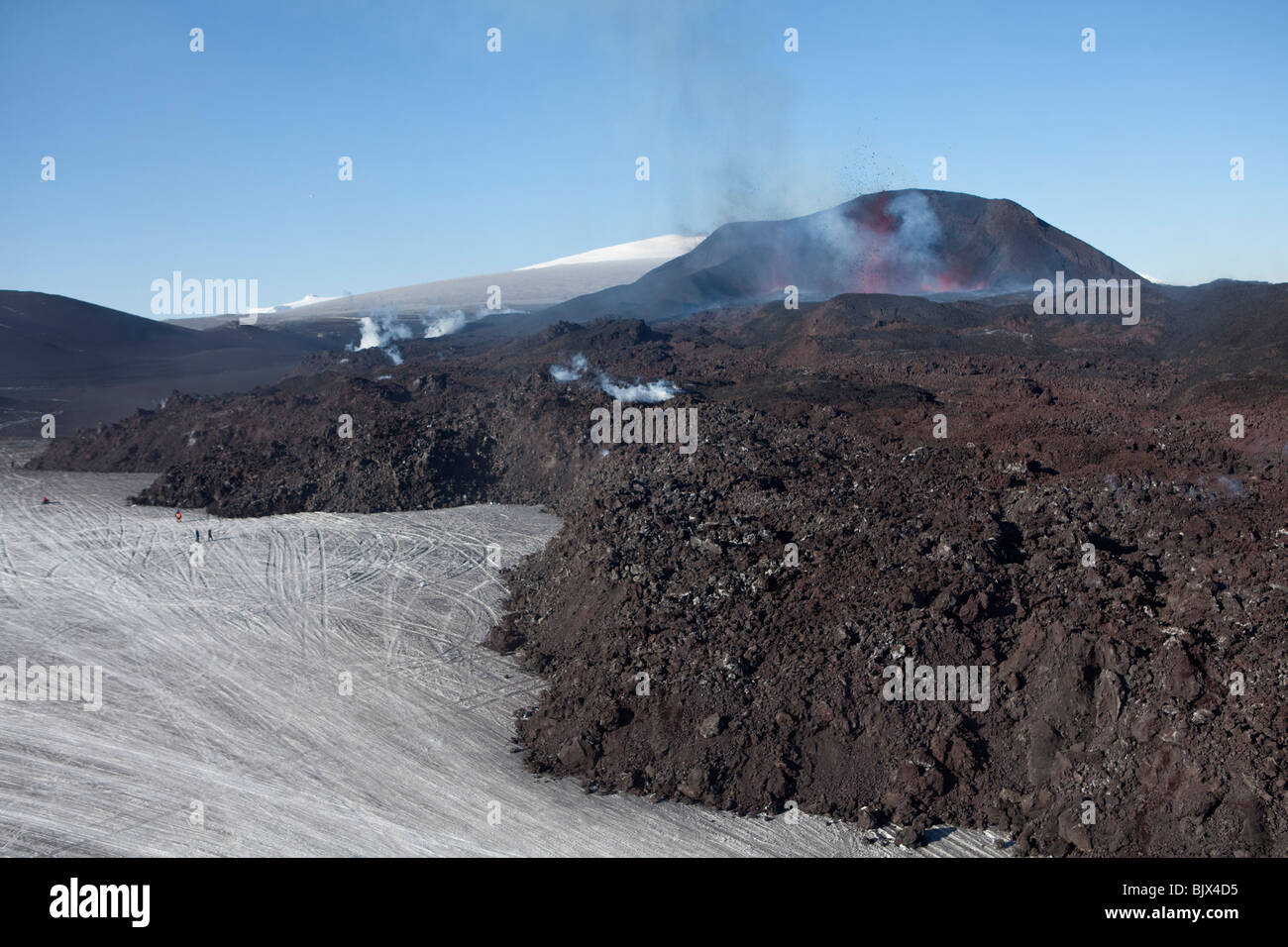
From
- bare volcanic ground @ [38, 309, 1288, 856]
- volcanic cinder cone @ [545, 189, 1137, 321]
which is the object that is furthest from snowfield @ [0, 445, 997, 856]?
volcanic cinder cone @ [545, 189, 1137, 321]

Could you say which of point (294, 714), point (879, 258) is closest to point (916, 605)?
point (294, 714)

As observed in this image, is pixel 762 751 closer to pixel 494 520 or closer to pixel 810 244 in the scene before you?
pixel 494 520

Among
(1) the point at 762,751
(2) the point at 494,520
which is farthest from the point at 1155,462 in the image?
(2) the point at 494,520

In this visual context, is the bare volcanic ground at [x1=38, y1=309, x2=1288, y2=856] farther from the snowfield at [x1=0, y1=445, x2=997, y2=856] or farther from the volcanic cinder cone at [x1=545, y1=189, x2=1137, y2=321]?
the volcanic cinder cone at [x1=545, y1=189, x2=1137, y2=321]

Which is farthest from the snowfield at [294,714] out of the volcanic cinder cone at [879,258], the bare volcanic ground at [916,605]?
the volcanic cinder cone at [879,258]

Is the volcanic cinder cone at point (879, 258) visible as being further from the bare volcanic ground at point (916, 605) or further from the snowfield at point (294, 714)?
the snowfield at point (294, 714)

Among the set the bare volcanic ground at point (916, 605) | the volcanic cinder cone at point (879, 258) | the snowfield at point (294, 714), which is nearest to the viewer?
the bare volcanic ground at point (916, 605)

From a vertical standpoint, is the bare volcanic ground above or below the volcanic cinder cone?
below
